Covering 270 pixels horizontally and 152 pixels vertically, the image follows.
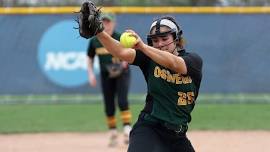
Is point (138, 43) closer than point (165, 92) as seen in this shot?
Yes

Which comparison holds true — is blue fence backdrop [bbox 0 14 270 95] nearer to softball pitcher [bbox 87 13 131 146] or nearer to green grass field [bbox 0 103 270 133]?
green grass field [bbox 0 103 270 133]

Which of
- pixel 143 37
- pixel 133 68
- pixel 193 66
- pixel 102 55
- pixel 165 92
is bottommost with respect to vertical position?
pixel 133 68

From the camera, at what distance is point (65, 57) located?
15.6m

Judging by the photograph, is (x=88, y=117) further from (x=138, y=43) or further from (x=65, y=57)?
(x=138, y=43)

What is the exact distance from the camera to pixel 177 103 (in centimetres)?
603

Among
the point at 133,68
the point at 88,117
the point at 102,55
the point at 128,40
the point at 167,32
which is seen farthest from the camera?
the point at 133,68

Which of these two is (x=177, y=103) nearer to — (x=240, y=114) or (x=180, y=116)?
(x=180, y=116)

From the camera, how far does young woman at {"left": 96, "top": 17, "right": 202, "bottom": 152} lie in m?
5.90

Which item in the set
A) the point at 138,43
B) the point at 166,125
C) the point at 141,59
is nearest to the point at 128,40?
the point at 138,43

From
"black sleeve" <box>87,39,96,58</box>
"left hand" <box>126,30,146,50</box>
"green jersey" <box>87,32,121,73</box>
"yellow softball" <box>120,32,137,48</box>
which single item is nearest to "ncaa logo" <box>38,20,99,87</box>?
"black sleeve" <box>87,39,96,58</box>

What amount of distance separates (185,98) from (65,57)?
31.9ft

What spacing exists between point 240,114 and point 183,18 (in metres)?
3.33

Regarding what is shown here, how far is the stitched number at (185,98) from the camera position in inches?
238

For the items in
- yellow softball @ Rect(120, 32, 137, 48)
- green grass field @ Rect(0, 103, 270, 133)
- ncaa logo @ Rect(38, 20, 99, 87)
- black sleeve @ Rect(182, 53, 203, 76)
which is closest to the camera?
yellow softball @ Rect(120, 32, 137, 48)
